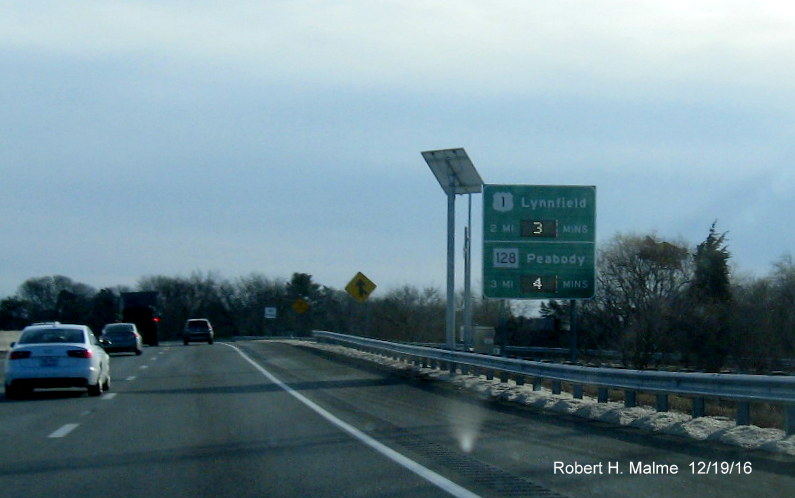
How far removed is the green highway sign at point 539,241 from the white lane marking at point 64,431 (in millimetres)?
12974

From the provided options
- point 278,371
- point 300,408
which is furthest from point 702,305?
point 300,408

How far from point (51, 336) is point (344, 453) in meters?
11.3

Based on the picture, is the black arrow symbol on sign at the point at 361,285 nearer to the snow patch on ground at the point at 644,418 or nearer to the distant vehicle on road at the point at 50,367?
the snow patch on ground at the point at 644,418

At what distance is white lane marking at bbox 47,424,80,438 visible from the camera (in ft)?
44.2

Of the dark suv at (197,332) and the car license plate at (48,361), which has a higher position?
the dark suv at (197,332)

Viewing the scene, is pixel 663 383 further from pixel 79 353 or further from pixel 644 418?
pixel 79 353

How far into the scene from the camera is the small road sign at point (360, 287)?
3919cm

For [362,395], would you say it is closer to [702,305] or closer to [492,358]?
[492,358]

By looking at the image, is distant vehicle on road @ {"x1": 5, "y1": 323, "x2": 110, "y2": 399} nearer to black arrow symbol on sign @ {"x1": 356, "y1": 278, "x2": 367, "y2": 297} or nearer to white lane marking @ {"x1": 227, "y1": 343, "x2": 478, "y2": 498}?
white lane marking @ {"x1": 227, "y1": 343, "x2": 478, "y2": 498}

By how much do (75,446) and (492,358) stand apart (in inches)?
435

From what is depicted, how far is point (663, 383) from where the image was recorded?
569 inches

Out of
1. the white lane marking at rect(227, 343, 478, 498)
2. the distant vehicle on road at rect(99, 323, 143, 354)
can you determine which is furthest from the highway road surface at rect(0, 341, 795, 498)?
the distant vehicle on road at rect(99, 323, 143, 354)

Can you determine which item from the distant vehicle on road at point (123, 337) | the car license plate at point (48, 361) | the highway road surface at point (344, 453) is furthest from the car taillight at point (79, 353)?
the distant vehicle on road at point (123, 337)

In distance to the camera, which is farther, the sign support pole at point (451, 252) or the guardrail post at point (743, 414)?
the sign support pole at point (451, 252)
